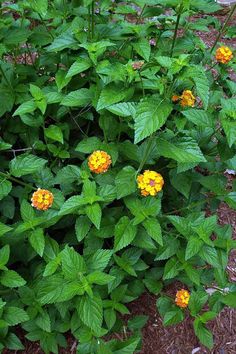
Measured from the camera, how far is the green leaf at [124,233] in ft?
6.86

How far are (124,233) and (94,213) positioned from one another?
0.21 metres

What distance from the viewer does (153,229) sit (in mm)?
2074

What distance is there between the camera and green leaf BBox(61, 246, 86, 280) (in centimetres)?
199

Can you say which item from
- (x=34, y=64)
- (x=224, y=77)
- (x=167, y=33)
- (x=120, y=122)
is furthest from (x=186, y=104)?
(x=34, y=64)

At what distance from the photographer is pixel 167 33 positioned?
2.88 metres

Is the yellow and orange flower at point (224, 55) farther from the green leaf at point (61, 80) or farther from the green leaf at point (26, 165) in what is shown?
the green leaf at point (26, 165)

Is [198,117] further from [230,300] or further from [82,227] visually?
[230,300]

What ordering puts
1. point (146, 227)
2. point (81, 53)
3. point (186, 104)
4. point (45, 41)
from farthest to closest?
point (45, 41), point (81, 53), point (186, 104), point (146, 227)

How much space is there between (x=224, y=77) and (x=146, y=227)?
1252mm

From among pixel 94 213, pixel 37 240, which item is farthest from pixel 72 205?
pixel 37 240

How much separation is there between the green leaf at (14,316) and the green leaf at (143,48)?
4.90ft

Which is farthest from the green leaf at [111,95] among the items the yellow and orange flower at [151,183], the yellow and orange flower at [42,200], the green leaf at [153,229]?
the green leaf at [153,229]

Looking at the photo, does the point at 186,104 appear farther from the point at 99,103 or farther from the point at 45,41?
the point at 45,41

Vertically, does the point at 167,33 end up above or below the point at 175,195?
above
